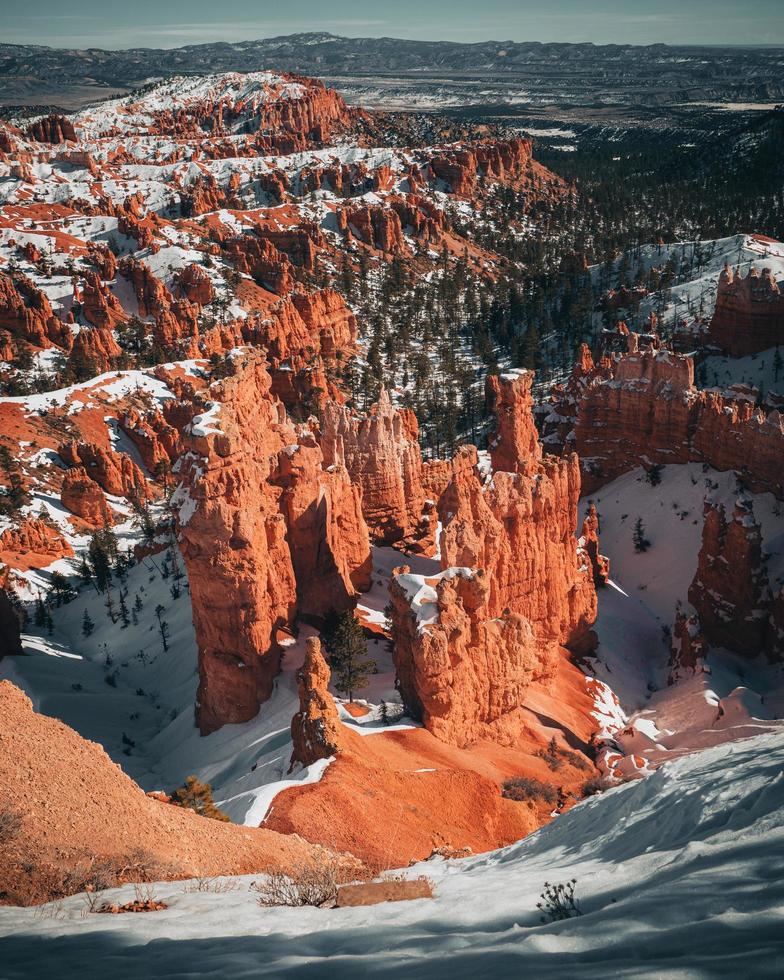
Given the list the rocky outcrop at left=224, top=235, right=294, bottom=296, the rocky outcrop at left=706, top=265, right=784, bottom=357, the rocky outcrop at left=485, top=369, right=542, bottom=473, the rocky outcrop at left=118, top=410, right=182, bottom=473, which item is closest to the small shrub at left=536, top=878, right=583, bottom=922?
the rocky outcrop at left=485, top=369, right=542, bottom=473

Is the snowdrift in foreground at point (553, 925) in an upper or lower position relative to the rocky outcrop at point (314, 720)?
upper

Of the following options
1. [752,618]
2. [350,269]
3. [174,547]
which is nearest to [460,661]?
[752,618]

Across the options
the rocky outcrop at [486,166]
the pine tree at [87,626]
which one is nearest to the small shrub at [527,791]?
the pine tree at [87,626]

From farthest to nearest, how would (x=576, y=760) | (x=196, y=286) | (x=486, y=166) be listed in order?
(x=486, y=166) → (x=196, y=286) → (x=576, y=760)

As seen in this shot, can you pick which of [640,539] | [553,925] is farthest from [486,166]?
[553,925]

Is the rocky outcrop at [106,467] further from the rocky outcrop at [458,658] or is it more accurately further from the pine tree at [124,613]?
the rocky outcrop at [458,658]

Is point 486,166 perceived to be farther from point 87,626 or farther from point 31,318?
point 87,626

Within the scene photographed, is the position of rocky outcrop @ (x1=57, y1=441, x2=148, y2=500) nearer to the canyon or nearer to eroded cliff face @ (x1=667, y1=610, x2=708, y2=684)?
the canyon
